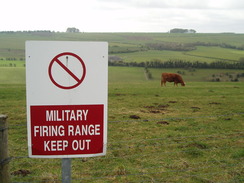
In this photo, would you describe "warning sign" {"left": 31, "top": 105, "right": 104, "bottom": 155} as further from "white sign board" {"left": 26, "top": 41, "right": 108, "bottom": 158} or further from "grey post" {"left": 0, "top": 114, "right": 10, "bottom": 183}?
"grey post" {"left": 0, "top": 114, "right": 10, "bottom": 183}

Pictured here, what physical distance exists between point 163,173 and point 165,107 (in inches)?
318

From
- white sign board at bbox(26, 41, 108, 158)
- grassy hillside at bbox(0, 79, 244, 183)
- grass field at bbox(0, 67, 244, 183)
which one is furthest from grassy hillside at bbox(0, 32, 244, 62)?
white sign board at bbox(26, 41, 108, 158)

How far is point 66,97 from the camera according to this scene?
2.68 meters

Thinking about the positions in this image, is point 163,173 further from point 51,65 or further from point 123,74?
point 123,74

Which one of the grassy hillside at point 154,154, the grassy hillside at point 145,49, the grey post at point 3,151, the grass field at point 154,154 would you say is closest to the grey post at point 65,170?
the grey post at point 3,151

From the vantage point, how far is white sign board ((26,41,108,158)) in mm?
2615

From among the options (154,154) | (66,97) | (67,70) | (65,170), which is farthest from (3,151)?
(154,154)

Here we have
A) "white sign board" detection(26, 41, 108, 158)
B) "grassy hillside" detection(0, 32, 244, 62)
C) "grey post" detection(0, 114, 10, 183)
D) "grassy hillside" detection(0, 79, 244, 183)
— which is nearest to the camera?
"white sign board" detection(26, 41, 108, 158)

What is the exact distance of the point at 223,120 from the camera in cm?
1013

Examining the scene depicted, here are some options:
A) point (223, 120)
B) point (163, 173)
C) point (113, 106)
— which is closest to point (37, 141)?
point (163, 173)

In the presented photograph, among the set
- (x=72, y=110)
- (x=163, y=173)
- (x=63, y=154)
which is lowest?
(x=163, y=173)

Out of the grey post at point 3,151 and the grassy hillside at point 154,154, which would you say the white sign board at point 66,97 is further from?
the grassy hillside at point 154,154

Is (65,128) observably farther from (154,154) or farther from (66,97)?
(154,154)

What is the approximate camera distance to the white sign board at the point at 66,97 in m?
2.62
